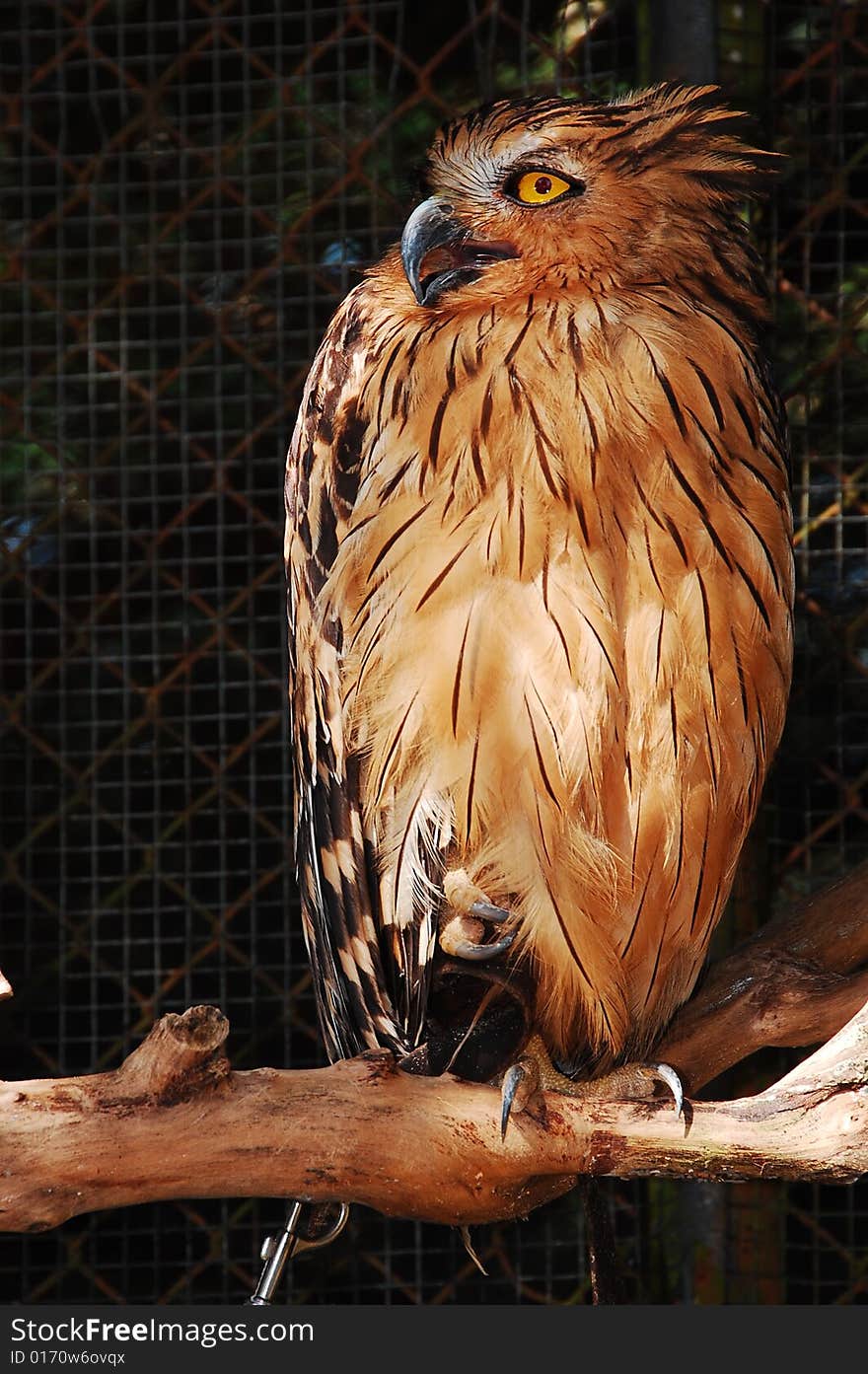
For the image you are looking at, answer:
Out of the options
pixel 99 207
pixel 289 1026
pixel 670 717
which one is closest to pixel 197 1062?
pixel 670 717

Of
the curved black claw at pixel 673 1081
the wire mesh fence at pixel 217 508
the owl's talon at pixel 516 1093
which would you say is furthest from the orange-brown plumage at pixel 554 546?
the wire mesh fence at pixel 217 508

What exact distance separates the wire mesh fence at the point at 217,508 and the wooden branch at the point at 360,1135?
1.07m

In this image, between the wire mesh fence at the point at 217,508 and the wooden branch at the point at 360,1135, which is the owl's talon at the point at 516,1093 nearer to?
the wooden branch at the point at 360,1135

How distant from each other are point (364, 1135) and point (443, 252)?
1.05 m

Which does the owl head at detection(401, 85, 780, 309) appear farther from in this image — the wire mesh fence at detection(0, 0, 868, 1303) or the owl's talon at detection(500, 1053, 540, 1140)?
the owl's talon at detection(500, 1053, 540, 1140)

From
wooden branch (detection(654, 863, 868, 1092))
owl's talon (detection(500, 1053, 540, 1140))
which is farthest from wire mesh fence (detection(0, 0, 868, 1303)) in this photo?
owl's talon (detection(500, 1053, 540, 1140))

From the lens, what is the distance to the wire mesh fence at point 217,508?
2688 millimetres

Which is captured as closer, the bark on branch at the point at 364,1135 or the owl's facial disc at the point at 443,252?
the bark on branch at the point at 364,1135

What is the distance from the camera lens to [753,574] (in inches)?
75.9

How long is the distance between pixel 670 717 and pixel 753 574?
22 cm

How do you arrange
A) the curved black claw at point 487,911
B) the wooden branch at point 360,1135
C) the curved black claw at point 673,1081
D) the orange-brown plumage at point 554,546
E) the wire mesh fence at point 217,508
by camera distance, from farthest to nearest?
the wire mesh fence at point 217,508 < the curved black claw at point 487,911 < the orange-brown plumage at point 554,546 < the curved black claw at point 673,1081 < the wooden branch at point 360,1135

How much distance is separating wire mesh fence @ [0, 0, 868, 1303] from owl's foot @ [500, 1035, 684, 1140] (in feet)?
2.47

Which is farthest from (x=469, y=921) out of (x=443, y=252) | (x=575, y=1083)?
(x=443, y=252)

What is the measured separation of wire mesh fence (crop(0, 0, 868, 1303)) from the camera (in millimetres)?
2688
